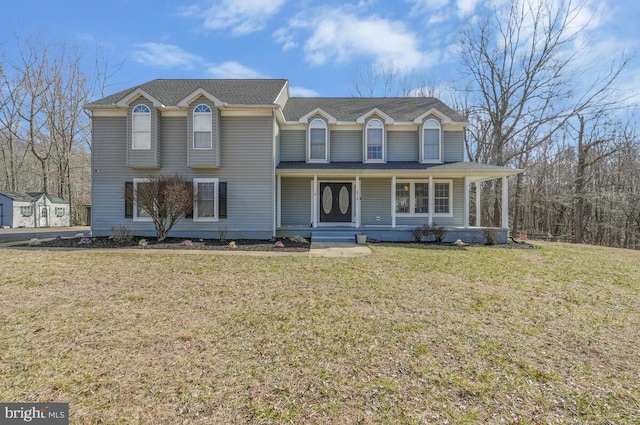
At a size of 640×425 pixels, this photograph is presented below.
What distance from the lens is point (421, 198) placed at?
47.5ft

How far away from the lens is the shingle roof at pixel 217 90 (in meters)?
12.6

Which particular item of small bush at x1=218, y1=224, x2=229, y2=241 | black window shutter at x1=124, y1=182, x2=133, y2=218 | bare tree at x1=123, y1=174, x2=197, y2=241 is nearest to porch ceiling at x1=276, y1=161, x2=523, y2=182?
small bush at x1=218, y1=224, x2=229, y2=241

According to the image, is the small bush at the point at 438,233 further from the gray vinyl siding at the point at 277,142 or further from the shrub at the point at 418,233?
the gray vinyl siding at the point at 277,142

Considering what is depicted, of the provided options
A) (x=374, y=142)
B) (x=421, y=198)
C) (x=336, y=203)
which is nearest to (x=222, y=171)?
(x=336, y=203)

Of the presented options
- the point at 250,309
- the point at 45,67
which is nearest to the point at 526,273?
the point at 250,309

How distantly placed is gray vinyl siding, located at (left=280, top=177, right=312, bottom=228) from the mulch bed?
97.3 inches

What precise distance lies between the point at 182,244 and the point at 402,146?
10450mm

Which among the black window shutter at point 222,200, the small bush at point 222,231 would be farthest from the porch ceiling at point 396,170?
the small bush at point 222,231

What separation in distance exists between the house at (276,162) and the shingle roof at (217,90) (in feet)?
0.16

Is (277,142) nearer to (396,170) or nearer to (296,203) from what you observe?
(296,203)

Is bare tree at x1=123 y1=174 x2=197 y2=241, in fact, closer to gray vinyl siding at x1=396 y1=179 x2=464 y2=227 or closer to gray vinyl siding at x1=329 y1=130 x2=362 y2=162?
gray vinyl siding at x1=329 y1=130 x2=362 y2=162

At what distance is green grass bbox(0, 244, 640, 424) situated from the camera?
2.53 metres

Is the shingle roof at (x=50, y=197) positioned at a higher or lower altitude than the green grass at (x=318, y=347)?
higher

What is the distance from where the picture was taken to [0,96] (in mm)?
24203
